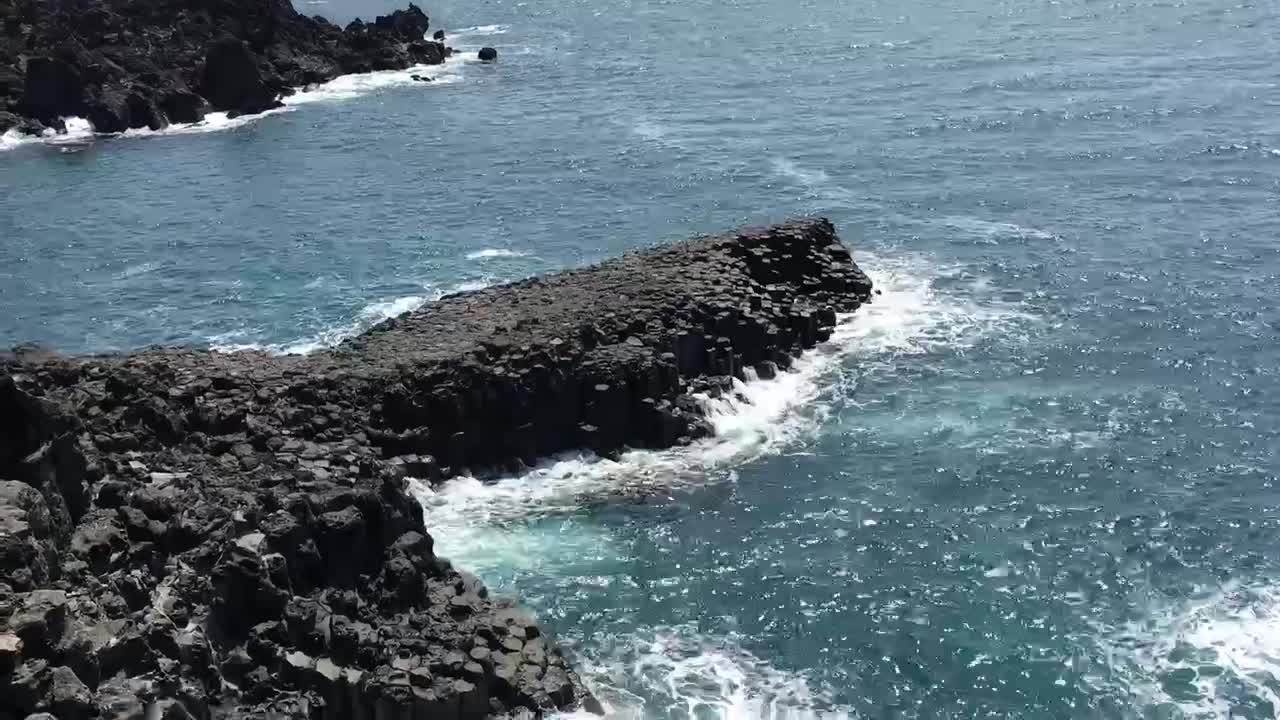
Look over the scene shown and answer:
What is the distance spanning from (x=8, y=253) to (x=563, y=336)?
46.7 meters

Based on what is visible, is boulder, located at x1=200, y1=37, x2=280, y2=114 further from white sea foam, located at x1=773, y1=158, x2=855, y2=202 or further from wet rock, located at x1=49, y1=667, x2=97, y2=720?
wet rock, located at x1=49, y1=667, x2=97, y2=720

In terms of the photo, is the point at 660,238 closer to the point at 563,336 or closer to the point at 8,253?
the point at 563,336

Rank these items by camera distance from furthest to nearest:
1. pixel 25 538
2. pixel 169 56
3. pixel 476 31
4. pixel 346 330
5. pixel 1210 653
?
pixel 476 31 → pixel 169 56 → pixel 346 330 → pixel 1210 653 → pixel 25 538

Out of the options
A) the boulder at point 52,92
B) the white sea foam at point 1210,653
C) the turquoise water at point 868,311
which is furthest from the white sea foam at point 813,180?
the boulder at point 52,92

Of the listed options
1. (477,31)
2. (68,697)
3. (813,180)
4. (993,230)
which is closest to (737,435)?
(993,230)

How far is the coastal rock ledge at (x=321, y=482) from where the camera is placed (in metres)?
33.6

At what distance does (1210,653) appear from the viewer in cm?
3978

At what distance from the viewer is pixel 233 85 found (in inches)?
5027

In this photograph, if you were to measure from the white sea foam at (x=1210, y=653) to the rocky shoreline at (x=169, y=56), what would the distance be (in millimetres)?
104862

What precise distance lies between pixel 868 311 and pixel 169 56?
95.1 metres

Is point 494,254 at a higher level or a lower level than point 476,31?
lower

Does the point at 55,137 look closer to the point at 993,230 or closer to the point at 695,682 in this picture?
the point at 993,230

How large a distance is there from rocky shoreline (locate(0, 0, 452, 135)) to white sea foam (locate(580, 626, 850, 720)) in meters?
96.6

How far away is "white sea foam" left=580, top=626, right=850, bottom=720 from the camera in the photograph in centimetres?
3838
